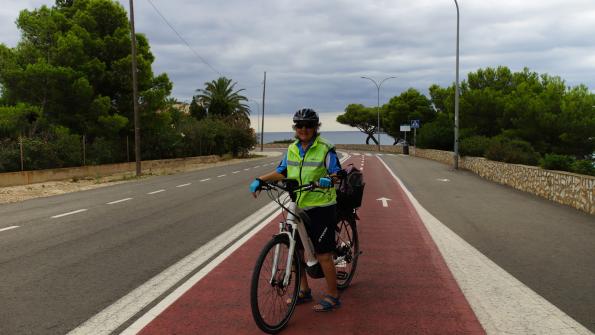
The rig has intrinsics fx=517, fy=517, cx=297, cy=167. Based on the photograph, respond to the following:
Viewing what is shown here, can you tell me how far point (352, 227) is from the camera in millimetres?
Result: 5680

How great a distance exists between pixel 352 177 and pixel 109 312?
102 inches

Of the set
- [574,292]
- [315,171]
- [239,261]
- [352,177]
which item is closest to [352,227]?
[352,177]

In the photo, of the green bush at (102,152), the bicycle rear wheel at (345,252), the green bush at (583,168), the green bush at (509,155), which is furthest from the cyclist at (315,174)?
the green bush at (102,152)

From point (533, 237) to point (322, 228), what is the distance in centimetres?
561

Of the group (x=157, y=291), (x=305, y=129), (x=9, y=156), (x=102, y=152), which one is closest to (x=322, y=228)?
(x=305, y=129)

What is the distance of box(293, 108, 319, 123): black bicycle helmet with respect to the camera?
14.9 ft

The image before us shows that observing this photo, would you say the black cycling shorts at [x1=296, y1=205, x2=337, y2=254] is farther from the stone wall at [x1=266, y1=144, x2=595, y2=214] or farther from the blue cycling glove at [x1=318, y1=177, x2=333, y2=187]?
the stone wall at [x1=266, y1=144, x2=595, y2=214]

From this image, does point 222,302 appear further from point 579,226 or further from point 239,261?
point 579,226

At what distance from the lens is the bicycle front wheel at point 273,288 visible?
4.07 meters

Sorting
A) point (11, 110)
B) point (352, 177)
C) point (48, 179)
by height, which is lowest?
point (48, 179)

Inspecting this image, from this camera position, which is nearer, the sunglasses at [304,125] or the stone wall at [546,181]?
the sunglasses at [304,125]

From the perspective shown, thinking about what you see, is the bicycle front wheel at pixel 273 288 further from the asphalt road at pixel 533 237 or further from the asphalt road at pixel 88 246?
the asphalt road at pixel 533 237

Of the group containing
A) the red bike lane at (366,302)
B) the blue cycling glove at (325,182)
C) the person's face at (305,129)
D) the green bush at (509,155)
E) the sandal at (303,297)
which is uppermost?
the person's face at (305,129)

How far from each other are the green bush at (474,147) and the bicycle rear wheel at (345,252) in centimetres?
2431
